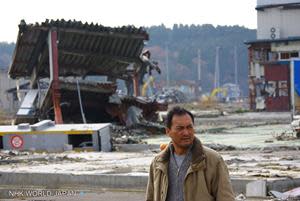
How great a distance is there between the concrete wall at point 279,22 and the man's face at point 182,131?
62401 mm

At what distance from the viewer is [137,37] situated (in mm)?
35250

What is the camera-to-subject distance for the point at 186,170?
503 centimetres

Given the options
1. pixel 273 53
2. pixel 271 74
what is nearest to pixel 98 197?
pixel 271 74

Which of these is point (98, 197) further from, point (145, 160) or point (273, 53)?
point (273, 53)

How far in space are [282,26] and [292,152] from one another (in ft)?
159

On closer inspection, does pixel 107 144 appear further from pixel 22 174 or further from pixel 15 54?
pixel 15 54

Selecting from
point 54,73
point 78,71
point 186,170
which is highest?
point 78,71

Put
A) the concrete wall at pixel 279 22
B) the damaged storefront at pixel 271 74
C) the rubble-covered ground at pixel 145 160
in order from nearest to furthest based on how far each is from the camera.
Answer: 1. the rubble-covered ground at pixel 145 160
2. the damaged storefront at pixel 271 74
3. the concrete wall at pixel 279 22

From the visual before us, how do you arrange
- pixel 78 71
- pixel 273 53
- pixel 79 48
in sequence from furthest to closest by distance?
pixel 273 53 → pixel 78 71 → pixel 79 48

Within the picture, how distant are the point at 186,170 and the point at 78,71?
31.1m

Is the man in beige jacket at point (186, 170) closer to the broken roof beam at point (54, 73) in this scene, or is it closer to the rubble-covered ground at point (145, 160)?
the rubble-covered ground at point (145, 160)

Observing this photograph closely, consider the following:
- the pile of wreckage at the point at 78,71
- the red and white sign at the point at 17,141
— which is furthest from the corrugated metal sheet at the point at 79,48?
the red and white sign at the point at 17,141

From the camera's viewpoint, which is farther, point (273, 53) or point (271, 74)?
point (273, 53)

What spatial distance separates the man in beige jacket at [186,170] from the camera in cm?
496
